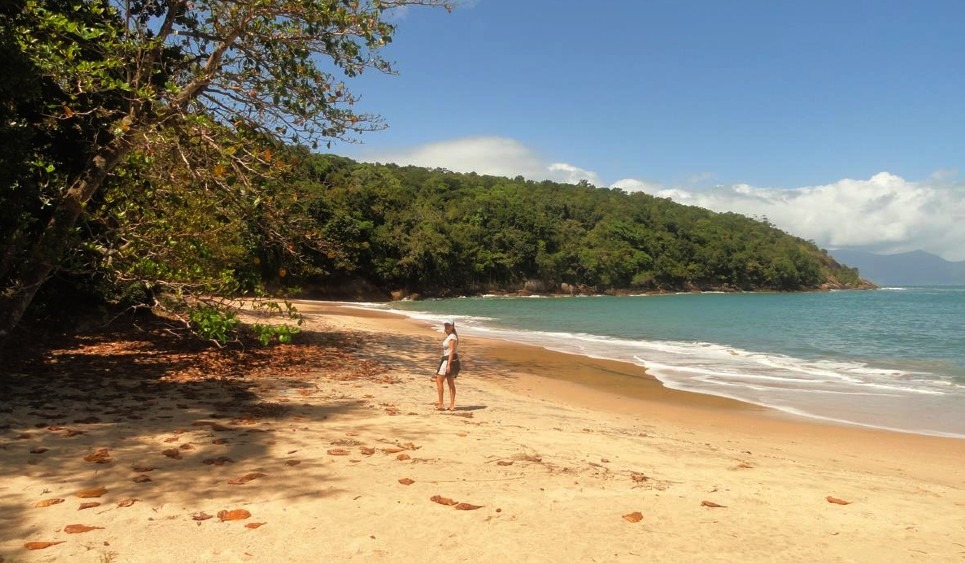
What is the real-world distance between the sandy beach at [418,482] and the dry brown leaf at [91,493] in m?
0.03

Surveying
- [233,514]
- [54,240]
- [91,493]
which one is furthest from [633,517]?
[54,240]

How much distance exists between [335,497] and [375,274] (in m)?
58.1

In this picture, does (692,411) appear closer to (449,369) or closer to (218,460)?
(449,369)

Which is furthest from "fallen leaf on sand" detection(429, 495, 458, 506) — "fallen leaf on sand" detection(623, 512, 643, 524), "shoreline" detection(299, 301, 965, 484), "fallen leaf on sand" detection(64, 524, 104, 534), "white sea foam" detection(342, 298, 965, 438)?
"white sea foam" detection(342, 298, 965, 438)

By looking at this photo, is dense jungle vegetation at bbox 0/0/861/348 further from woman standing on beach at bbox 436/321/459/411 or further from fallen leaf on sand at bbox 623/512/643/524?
fallen leaf on sand at bbox 623/512/643/524

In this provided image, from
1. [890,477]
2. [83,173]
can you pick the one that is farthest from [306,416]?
[890,477]

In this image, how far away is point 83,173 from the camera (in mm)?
8406

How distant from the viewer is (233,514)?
391 cm

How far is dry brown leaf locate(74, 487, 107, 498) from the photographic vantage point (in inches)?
163

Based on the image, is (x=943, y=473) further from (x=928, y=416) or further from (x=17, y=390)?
(x=17, y=390)

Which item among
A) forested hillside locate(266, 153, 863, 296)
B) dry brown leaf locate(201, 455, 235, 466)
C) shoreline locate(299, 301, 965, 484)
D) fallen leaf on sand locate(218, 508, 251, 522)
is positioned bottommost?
shoreline locate(299, 301, 965, 484)

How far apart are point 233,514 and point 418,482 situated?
1.39 m

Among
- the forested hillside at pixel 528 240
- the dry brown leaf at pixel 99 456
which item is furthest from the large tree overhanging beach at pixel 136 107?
the forested hillside at pixel 528 240

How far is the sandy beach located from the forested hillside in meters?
29.0
